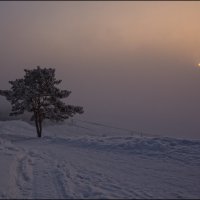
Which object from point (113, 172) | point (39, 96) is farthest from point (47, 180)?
point (39, 96)

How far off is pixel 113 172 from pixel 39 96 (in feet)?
82.9

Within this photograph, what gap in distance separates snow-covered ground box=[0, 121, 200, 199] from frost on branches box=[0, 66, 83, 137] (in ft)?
57.3

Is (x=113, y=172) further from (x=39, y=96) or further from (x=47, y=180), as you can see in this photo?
(x=39, y=96)

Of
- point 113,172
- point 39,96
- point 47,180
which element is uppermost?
point 39,96

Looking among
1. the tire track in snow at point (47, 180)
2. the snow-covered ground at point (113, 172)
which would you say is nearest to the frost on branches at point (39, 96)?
the snow-covered ground at point (113, 172)

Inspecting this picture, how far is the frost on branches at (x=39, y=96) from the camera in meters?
36.3

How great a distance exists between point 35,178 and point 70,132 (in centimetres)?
4475

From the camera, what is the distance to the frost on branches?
119 ft

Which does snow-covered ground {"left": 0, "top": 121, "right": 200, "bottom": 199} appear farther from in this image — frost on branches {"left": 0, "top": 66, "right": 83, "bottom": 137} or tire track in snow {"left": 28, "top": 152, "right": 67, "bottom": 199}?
frost on branches {"left": 0, "top": 66, "right": 83, "bottom": 137}

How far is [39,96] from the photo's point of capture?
36625 millimetres

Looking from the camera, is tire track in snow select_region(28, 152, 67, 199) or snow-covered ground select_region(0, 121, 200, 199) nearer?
tire track in snow select_region(28, 152, 67, 199)

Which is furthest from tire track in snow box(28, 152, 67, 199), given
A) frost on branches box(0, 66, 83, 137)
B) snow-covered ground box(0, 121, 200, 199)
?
frost on branches box(0, 66, 83, 137)

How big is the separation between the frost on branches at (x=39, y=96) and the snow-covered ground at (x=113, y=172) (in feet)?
57.3

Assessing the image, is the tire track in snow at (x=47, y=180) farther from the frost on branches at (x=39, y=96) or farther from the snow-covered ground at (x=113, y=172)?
the frost on branches at (x=39, y=96)
